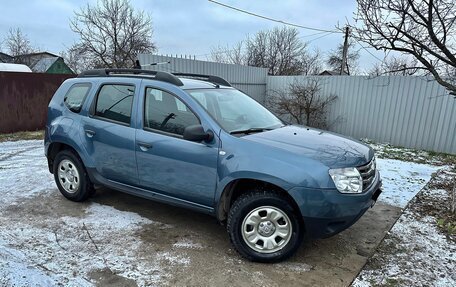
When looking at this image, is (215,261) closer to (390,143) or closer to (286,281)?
(286,281)

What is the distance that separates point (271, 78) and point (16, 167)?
9827 mm

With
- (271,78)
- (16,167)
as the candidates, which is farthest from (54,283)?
(271,78)

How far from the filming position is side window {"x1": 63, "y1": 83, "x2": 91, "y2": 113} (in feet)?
14.2

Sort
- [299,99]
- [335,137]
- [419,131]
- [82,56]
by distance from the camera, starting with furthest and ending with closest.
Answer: [82,56], [299,99], [419,131], [335,137]

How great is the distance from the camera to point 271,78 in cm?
1359

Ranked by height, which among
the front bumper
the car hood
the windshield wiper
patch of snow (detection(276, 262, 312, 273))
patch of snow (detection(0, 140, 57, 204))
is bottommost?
patch of snow (detection(0, 140, 57, 204))

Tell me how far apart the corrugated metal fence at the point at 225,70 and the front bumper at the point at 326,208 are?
7438 mm

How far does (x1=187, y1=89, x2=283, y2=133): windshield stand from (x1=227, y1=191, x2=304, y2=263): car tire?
77cm

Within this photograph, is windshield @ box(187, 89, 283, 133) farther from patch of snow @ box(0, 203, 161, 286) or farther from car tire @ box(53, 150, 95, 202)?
car tire @ box(53, 150, 95, 202)

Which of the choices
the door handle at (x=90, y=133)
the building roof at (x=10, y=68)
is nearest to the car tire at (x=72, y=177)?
the door handle at (x=90, y=133)

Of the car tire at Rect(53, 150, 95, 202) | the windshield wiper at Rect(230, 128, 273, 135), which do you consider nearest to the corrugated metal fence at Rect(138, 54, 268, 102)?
the car tire at Rect(53, 150, 95, 202)

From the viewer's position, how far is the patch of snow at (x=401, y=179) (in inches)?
201

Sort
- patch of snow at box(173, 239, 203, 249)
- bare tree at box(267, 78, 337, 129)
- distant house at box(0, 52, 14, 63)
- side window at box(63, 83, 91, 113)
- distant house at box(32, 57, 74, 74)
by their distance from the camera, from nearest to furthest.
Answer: patch of snow at box(173, 239, 203, 249) < side window at box(63, 83, 91, 113) < bare tree at box(267, 78, 337, 129) < distant house at box(0, 52, 14, 63) < distant house at box(32, 57, 74, 74)

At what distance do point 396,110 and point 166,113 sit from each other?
8.58 m
